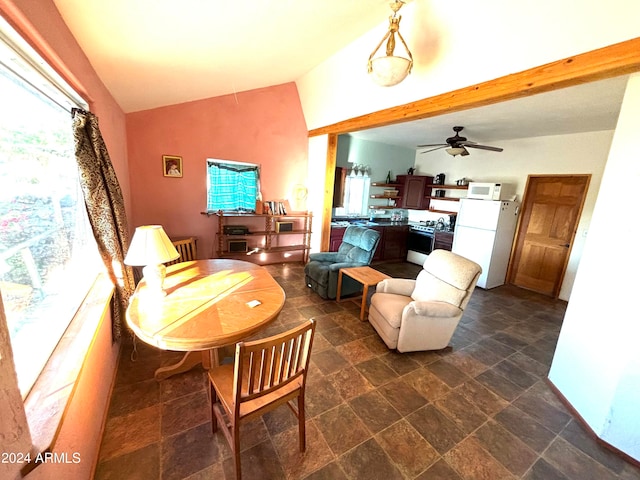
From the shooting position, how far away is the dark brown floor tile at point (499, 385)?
214 cm

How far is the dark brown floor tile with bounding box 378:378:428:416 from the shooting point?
1.94 metres

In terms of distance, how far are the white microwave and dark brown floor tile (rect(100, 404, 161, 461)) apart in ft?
→ 16.5

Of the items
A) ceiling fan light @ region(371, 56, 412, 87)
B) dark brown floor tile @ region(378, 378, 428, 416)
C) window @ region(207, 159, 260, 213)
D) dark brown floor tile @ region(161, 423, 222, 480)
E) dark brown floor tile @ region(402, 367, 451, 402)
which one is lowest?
dark brown floor tile @ region(161, 423, 222, 480)

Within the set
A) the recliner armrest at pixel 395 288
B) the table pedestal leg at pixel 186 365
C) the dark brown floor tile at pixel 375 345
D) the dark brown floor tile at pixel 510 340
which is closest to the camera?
the table pedestal leg at pixel 186 365

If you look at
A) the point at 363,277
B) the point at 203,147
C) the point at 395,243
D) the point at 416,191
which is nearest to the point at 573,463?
the point at 363,277

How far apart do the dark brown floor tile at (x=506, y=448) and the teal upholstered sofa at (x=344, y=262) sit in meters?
2.08

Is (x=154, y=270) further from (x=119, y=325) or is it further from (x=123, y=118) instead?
(x=123, y=118)

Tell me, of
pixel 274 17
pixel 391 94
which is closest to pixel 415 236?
pixel 391 94

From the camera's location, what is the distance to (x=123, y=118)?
327cm

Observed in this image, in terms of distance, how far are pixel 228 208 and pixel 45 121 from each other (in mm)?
2955

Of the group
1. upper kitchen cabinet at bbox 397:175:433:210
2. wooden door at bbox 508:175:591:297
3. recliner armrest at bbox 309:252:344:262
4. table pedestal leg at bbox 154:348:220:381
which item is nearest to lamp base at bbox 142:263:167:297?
table pedestal leg at bbox 154:348:220:381

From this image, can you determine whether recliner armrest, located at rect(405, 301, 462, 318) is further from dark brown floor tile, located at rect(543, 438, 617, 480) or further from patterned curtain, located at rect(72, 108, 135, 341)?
patterned curtain, located at rect(72, 108, 135, 341)

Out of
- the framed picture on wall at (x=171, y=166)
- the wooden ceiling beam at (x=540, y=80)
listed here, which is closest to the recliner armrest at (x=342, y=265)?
the wooden ceiling beam at (x=540, y=80)

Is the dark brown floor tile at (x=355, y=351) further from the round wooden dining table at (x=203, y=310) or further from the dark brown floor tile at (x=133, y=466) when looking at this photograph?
the dark brown floor tile at (x=133, y=466)
